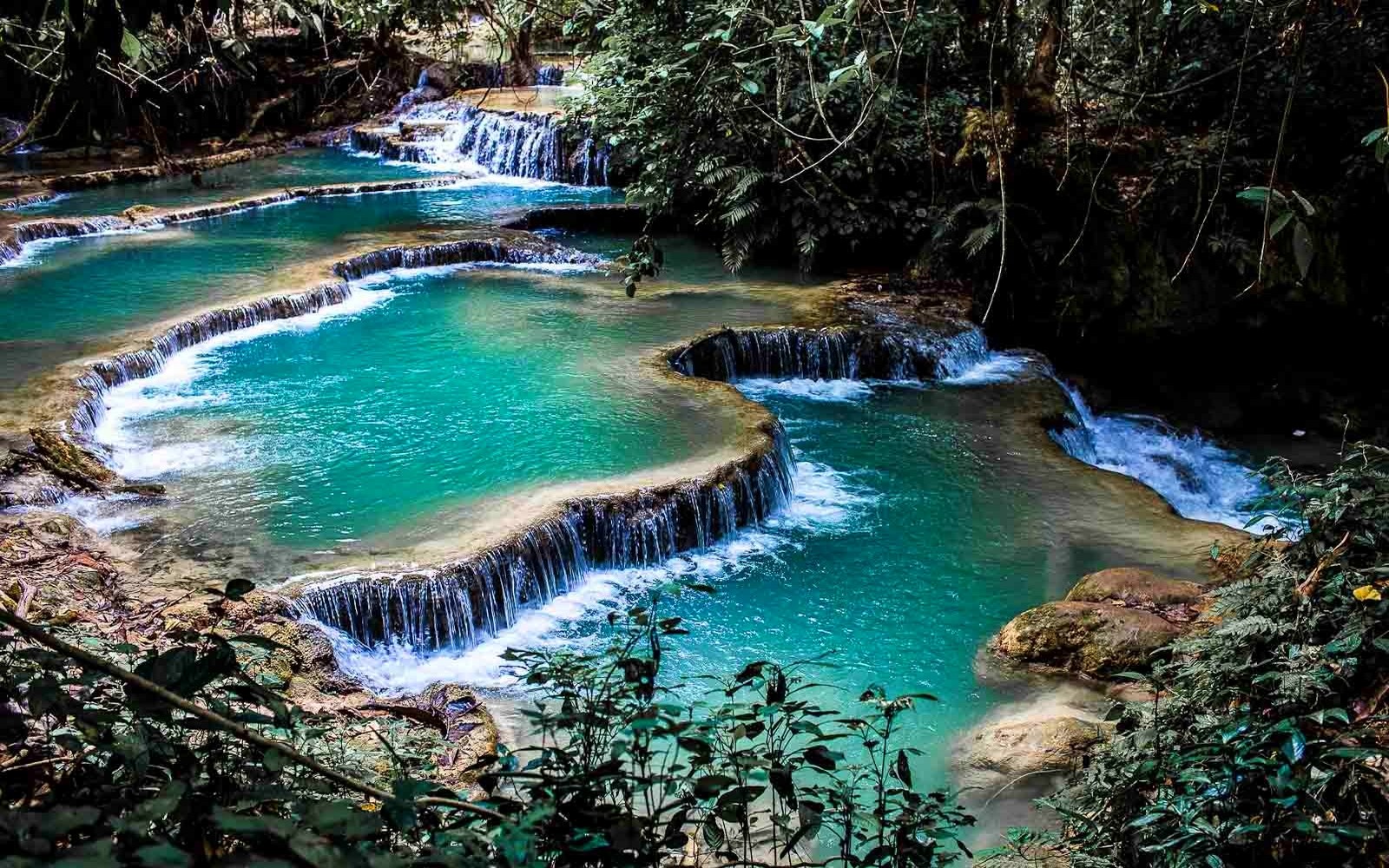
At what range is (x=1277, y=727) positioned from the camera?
273cm

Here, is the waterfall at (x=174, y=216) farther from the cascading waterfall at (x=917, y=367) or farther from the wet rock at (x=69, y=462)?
the cascading waterfall at (x=917, y=367)

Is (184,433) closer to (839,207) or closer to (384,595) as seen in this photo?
(384,595)

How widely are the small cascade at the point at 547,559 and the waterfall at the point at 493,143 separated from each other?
374 inches

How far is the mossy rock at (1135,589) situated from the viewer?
227 inches

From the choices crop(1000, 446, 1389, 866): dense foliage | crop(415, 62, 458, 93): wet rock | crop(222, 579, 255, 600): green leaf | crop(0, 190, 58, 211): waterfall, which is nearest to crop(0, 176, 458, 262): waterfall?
crop(0, 190, 58, 211): waterfall

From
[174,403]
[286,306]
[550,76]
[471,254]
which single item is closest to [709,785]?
[174,403]

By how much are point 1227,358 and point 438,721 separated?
361 inches

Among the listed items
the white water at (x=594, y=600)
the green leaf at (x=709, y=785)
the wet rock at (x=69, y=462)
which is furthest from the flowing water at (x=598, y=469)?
the green leaf at (x=709, y=785)

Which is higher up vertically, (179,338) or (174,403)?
(179,338)

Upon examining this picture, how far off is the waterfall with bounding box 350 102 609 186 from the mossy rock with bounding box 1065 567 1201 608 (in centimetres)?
1106

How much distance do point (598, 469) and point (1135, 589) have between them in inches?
131

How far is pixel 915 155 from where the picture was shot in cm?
1191

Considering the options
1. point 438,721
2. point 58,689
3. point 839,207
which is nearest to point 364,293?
point 839,207

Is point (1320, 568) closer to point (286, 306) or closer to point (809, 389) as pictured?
point (809, 389)
